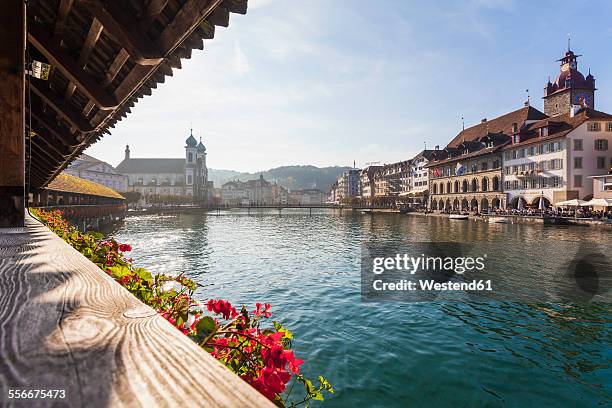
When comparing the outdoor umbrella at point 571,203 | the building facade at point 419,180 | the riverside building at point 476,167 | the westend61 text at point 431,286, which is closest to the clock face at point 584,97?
the riverside building at point 476,167

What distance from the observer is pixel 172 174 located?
157 metres

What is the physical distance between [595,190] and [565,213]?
456cm

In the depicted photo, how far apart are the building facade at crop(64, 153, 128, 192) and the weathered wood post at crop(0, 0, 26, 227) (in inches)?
4484

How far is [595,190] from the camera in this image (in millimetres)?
44281

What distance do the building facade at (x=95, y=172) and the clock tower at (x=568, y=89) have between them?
129028 mm

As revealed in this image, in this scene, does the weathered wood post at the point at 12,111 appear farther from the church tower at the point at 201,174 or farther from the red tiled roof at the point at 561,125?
the church tower at the point at 201,174

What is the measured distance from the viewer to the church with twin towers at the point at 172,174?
150 m

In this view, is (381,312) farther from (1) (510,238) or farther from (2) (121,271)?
(1) (510,238)

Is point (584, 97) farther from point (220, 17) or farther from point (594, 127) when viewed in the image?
point (220, 17)

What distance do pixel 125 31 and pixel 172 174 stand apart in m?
164

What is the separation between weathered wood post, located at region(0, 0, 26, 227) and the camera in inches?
208

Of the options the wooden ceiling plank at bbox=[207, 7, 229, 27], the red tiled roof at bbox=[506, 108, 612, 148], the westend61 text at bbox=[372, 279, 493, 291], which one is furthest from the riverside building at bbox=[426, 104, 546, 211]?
the wooden ceiling plank at bbox=[207, 7, 229, 27]

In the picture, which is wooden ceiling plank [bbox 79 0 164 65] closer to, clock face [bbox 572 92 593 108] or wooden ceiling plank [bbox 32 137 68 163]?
wooden ceiling plank [bbox 32 137 68 163]

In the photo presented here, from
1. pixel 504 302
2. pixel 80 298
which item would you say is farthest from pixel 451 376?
pixel 80 298
